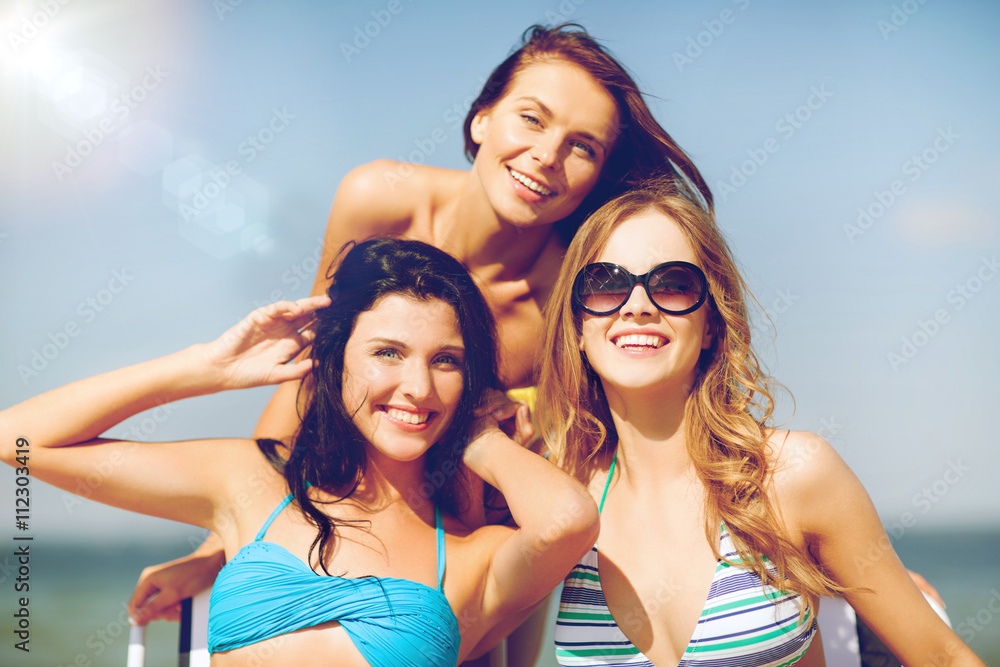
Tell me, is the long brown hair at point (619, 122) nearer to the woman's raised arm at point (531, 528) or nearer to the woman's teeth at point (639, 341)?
the woman's teeth at point (639, 341)

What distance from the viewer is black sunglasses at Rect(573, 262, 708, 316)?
2664 mm

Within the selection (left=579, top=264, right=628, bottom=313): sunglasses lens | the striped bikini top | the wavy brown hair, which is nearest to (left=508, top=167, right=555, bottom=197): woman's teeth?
the wavy brown hair

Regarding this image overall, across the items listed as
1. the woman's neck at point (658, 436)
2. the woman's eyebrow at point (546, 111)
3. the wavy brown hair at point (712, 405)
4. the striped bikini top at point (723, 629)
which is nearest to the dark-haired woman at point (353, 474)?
the striped bikini top at point (723, 629)

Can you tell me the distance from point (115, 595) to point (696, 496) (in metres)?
13.8

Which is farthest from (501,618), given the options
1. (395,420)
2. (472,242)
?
(472,242)

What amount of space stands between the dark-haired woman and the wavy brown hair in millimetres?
328

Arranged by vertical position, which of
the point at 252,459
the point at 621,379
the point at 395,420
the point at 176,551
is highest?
the point at 621,379

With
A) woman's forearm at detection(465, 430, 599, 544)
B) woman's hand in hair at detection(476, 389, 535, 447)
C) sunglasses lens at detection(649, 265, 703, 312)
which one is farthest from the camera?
woman's hand in hair at detection(476, 389, 535, 447)

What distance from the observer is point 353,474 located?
287cm

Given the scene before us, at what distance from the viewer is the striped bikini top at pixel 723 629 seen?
2469 millimetres

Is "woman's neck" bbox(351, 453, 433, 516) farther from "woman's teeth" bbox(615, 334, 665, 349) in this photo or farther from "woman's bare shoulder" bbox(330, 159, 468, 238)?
"woman's bare shoulder" bbox(330, 159, 468, 238)

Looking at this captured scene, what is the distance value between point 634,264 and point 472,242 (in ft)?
4.43

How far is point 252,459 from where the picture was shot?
2842 mm

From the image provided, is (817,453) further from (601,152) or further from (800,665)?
(601,152)
